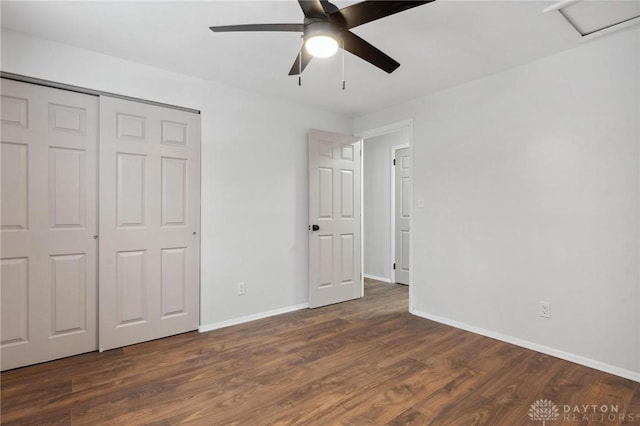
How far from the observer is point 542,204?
278cm

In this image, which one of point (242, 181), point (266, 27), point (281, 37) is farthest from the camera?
point (242, 181)

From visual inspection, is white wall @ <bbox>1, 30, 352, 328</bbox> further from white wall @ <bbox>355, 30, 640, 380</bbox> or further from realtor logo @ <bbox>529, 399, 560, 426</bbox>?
realtor logo @ <bbox>529, 399, 560, 426</bbox>

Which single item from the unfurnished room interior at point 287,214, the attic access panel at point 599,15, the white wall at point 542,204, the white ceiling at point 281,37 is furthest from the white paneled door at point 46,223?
the attic access panel at point 599,15

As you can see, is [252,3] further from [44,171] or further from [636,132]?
[636,132]

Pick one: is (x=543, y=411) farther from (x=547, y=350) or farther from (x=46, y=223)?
(x=46, y=223)

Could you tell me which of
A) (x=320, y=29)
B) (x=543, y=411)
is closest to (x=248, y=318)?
(x=543, y=411)

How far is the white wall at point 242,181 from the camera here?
116 inches

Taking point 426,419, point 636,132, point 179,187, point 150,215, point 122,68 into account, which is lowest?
point 426,419

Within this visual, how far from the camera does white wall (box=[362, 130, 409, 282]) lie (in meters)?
5.43

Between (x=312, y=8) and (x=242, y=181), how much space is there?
2.17 metres

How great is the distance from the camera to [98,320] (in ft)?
9.05

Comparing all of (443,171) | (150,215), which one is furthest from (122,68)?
(443,171)

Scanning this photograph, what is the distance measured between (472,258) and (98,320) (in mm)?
3397

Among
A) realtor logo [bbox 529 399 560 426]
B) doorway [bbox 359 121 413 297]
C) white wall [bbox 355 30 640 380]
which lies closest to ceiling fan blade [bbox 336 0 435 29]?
white wall [bbox 355 30 640 380]
